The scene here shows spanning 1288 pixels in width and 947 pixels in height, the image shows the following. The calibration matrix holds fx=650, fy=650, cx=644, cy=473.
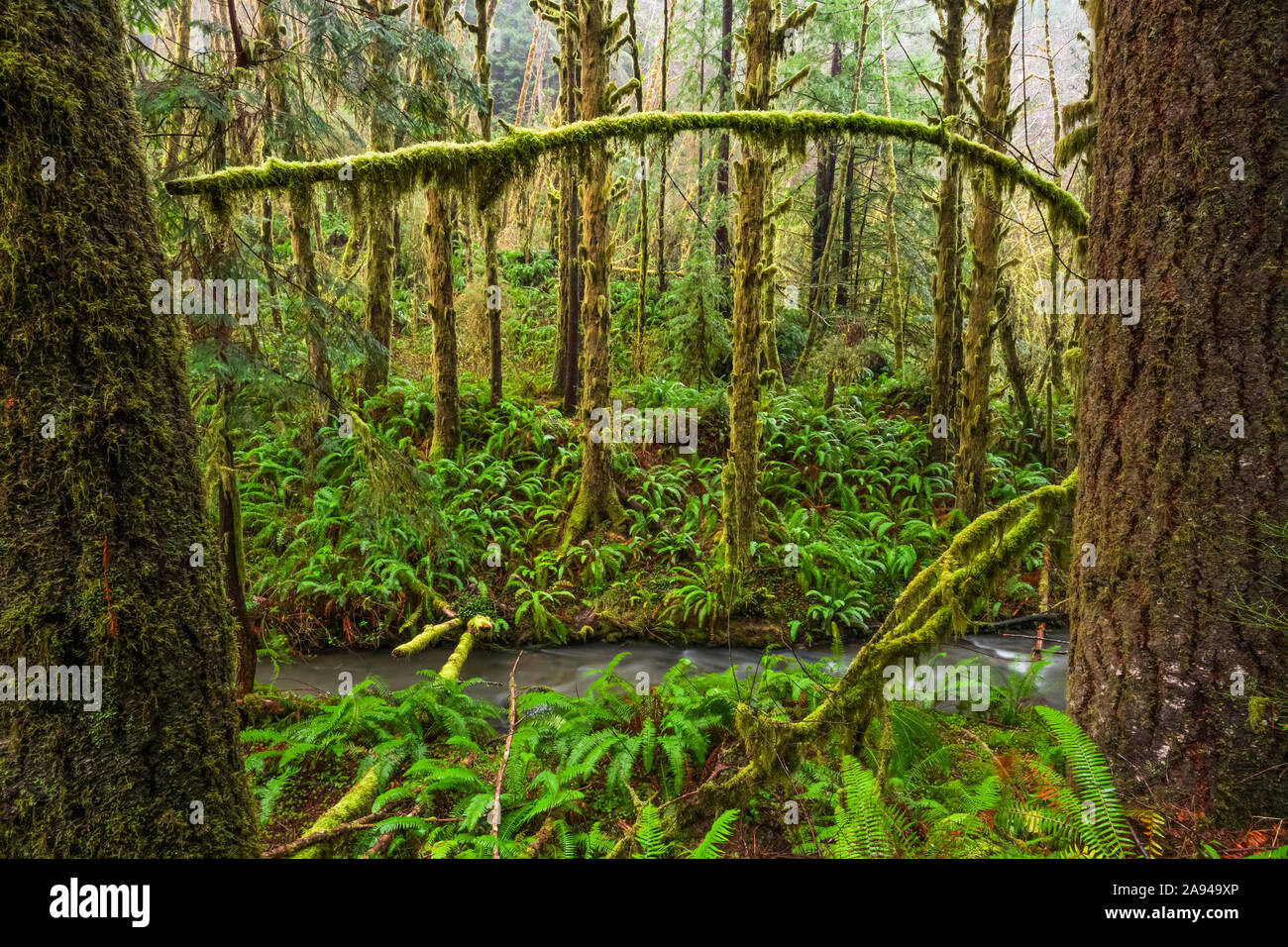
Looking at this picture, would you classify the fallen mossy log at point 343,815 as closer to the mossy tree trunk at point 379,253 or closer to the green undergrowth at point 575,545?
the green undergrowth at point 575,545

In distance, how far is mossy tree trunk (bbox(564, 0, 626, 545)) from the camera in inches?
322

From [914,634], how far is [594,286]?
23.2 ft

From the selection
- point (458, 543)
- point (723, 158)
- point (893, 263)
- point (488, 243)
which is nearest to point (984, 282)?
point (893, 263)

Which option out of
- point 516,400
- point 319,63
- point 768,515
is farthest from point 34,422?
point 516,400

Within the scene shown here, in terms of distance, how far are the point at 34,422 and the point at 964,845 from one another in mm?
3569

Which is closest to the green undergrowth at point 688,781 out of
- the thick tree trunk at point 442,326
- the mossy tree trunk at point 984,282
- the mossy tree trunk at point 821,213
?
the mossy tree trunk at point 984,282

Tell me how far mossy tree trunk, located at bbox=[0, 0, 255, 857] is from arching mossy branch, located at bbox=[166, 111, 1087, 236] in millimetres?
561

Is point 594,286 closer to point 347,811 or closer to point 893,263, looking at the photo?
point 893,263

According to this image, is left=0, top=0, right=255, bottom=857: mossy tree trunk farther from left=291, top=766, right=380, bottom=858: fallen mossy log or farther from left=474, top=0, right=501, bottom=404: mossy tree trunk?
left=474, top=0, right=501, bottom=404: mossy tree trunk

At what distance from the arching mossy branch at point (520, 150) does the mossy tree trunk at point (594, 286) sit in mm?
4259

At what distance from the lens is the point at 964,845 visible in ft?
8.29

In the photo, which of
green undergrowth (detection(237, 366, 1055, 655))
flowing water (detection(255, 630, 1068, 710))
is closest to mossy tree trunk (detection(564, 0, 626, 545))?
green undergrowth (detection(237, 366, 1055, 655))

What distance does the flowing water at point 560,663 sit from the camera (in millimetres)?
7395

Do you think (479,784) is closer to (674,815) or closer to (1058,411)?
(674,815)
